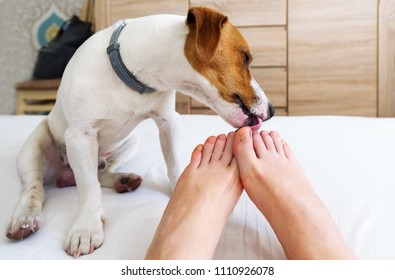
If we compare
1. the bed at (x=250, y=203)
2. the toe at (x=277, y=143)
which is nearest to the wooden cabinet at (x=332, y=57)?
the bed at (x=250, y=203)

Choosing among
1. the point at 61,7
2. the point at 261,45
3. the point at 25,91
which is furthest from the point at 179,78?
the point at 61,7

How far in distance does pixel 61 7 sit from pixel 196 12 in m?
2.39

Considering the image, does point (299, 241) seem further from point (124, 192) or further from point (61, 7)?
point (61, 7)

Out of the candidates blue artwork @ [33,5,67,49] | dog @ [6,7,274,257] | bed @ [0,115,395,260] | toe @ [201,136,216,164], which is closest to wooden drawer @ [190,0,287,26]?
blue artwork @ [33,5,67,49]

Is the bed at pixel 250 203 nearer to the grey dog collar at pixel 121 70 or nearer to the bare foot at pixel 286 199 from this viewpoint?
the bare foot at pixel 286 199

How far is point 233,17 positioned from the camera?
8.55 ft

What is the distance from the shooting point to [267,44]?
2611mm

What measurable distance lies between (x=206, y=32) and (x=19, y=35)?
8.30ft

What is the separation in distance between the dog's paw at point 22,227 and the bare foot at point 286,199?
43 cm

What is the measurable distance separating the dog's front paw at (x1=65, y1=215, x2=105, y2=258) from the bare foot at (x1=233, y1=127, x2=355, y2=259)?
1.00 ft

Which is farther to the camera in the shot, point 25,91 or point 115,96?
point 25,91

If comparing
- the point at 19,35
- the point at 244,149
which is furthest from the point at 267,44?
the point at 244,149

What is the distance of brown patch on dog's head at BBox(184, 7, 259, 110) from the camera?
872 millimetres

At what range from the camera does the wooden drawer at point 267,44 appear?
103 inches
